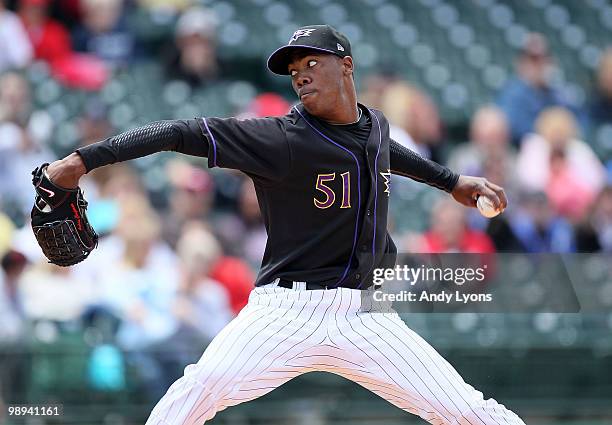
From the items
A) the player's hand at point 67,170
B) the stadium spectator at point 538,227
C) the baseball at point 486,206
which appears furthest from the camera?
the stadium spectator at point 538,227

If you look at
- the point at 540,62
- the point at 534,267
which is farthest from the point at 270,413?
the point at 540,62

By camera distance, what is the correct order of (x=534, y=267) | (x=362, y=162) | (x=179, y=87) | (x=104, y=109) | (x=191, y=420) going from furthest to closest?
1. (x=179, y=87)
2. (x=104, y=109)
3. (x=534, y=267)
4. (x=362, y=162)
5. (x=191, y=420)

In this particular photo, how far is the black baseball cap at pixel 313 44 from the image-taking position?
12.2ft

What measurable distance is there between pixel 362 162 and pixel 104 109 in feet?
15.7

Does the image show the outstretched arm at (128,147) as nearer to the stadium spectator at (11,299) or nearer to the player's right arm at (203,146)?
the player's right arm at (203,146)

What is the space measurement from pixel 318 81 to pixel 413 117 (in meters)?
4.70

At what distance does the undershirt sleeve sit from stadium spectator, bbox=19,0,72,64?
5.09m

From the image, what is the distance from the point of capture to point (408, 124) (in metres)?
8.31

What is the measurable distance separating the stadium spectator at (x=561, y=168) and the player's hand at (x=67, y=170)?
5.23 meters

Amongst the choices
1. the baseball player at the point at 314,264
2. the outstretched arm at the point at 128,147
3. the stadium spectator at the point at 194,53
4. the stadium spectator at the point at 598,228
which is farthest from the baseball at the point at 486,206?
the stadium spectator at the point at 194,53

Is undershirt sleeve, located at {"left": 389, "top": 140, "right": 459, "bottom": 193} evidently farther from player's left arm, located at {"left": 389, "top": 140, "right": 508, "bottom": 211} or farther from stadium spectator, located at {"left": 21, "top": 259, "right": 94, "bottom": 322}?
stadium spectator, located at {"left": 21, "top": 259, "right": 94, "bottom": 322}

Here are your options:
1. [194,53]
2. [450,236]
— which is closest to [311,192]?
[450,236]

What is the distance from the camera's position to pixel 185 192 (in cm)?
744

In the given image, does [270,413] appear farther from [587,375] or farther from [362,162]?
[362,162]
